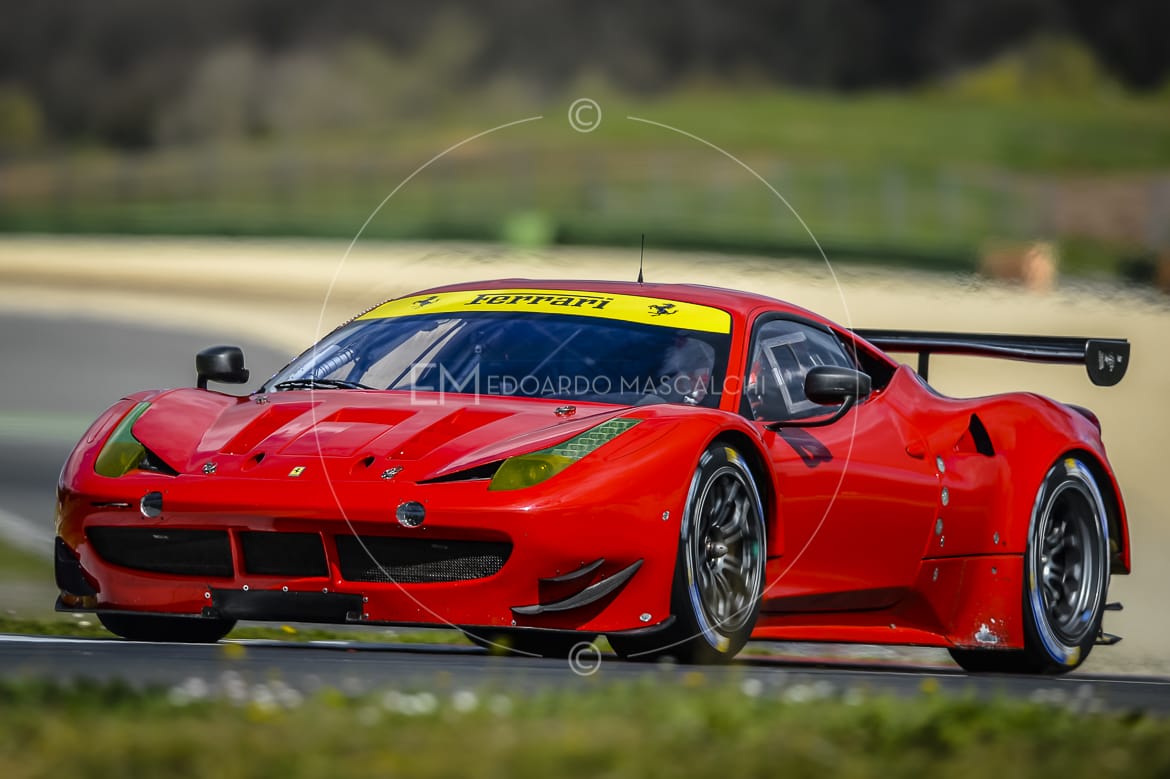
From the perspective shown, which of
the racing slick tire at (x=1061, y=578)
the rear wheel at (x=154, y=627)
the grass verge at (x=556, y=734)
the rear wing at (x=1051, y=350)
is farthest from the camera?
the rear wing at (x=1051, y=350)

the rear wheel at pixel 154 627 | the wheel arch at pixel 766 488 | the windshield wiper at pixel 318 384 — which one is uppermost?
the windshield wiper at pixel 318 384

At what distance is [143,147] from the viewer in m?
74.2

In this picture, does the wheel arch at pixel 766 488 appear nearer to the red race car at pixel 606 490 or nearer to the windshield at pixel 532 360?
the red race car at pixel 606 490

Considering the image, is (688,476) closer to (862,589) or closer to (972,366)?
(862,589)

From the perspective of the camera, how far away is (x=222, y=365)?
7.40m

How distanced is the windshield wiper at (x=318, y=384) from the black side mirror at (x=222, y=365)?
0.72 feet

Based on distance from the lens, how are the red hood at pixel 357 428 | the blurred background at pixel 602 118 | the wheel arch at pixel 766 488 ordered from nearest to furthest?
the red hood at pixel 357 428 < the wheel arch at pixel 766 488 < the blurred background at pixel 602 118

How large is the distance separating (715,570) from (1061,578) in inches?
93.2

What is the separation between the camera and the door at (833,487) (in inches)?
268

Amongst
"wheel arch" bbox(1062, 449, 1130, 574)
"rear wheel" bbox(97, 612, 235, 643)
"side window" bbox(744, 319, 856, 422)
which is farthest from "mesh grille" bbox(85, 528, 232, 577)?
"wheel arch" bbox(1062, 449, 1130, 574)

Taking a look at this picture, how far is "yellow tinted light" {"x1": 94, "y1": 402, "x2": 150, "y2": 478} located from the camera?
6484mm

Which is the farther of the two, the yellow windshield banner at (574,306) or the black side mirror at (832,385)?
the yellow windshield banner at (574,306)

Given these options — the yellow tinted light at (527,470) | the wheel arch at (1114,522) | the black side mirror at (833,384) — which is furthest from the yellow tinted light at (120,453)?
the wheel arch at (1114,522)

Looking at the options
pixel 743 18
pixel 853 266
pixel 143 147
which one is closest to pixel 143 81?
pixel 143 147
